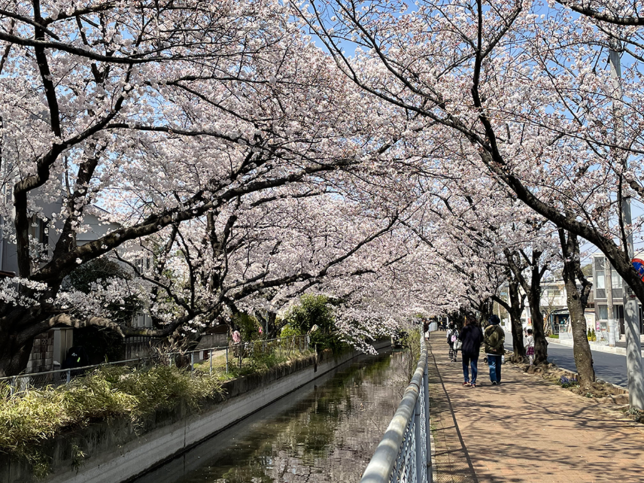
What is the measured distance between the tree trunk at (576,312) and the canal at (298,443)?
5.15 meters

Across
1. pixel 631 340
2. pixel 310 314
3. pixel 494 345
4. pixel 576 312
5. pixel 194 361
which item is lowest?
pixel 194 361

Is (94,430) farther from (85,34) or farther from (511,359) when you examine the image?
(511,359)

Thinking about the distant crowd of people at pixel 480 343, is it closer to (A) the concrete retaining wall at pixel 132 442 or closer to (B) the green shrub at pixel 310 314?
(A) the concrete retaining wall at pixel 132 442

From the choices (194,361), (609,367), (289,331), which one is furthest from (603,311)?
(194,361)

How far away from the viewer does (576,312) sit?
1420 cm

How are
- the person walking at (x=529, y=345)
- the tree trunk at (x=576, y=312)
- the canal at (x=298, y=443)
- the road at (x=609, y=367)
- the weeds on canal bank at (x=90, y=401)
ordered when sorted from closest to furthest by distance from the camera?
1. the weeds on canal bank at (x=90, y=401)
2. the canal at (x=298, y=443)
3. the tree trunk at (x=576, y=312)
4. the road at (x=609, y=367)
5. the person walking at (x=529, y=345)

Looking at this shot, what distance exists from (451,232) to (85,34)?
12.4 m

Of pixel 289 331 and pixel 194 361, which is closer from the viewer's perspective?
pixel 194 361

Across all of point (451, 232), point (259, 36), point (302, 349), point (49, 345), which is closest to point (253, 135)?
point (259, 36)

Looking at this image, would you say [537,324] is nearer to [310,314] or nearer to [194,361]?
[194,361]

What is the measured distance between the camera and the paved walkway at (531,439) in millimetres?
6539

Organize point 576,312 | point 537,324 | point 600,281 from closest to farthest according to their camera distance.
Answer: point 576,312 < point 537,324 < point 600,281

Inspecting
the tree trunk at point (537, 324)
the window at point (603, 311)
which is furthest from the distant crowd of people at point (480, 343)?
the window at point (603, 311)

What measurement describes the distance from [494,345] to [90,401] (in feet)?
30.9
